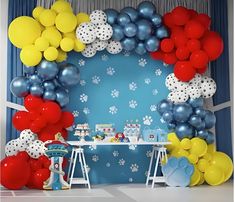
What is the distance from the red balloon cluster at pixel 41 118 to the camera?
5.95 m

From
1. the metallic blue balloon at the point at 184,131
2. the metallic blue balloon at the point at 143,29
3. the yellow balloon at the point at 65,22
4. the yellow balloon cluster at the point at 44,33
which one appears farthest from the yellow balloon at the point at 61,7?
the metallic blue balloon at the point at 184,131

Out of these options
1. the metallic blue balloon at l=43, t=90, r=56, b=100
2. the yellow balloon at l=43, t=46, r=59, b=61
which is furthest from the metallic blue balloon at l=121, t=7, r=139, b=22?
the metallic blue balloon at l=43, t=90, r=56, b=100

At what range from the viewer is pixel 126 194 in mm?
5512

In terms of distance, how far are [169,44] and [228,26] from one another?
1170 millimetres

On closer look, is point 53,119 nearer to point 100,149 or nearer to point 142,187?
point 100,149

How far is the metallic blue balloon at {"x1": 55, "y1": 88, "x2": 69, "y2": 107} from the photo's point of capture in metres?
6.14

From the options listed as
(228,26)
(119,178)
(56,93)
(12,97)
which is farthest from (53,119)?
(228,26)

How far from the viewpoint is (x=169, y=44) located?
249 inches

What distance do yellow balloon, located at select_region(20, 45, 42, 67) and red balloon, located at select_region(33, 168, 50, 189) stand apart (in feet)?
4.39

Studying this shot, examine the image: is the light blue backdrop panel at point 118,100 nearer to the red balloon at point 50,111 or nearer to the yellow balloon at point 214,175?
the red balloon at point 50,111

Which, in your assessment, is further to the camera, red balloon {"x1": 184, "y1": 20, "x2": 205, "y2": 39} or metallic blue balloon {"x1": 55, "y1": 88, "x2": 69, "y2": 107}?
red balloon {"x1": 184, "y1": 20, "x2": 205, "y2": 39}

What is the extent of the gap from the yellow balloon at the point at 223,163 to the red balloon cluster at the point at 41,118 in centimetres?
197

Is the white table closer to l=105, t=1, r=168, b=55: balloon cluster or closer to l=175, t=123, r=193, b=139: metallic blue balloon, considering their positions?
l=175, t=123, r=193, b=139: metallic blue balloon

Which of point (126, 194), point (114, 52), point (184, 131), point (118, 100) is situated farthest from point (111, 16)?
point (126, 194)
